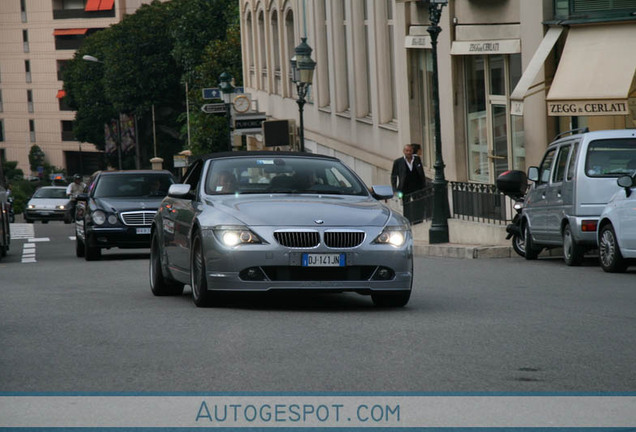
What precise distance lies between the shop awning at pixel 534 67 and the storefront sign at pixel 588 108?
0.78 metres

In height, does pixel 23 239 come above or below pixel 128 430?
below

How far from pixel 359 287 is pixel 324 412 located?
4825 mm

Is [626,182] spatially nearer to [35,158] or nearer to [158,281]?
[158,281]

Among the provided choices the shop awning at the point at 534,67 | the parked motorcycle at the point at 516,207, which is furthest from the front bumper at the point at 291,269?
the shop awning at the point at 534,67

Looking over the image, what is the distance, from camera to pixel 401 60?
3588cm

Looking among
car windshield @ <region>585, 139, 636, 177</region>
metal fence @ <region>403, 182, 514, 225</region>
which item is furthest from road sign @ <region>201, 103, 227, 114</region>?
car windshield @ <region>585, 139, 636, 177</region>

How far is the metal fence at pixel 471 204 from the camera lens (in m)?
25.6

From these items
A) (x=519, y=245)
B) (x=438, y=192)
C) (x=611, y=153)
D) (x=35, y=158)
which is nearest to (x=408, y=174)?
(x=438, y=192)

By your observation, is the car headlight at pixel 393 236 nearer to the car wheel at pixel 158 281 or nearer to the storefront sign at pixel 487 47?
the car wheel at pixel 158 281

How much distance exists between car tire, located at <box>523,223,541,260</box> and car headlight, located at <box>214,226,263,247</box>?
1049cm

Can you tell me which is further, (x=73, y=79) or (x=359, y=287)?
(x=73, y=79)

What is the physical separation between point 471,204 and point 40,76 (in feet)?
357

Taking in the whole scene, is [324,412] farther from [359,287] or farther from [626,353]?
[359,287]

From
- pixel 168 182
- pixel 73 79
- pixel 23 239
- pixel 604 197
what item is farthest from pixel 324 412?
pixel 73 79
